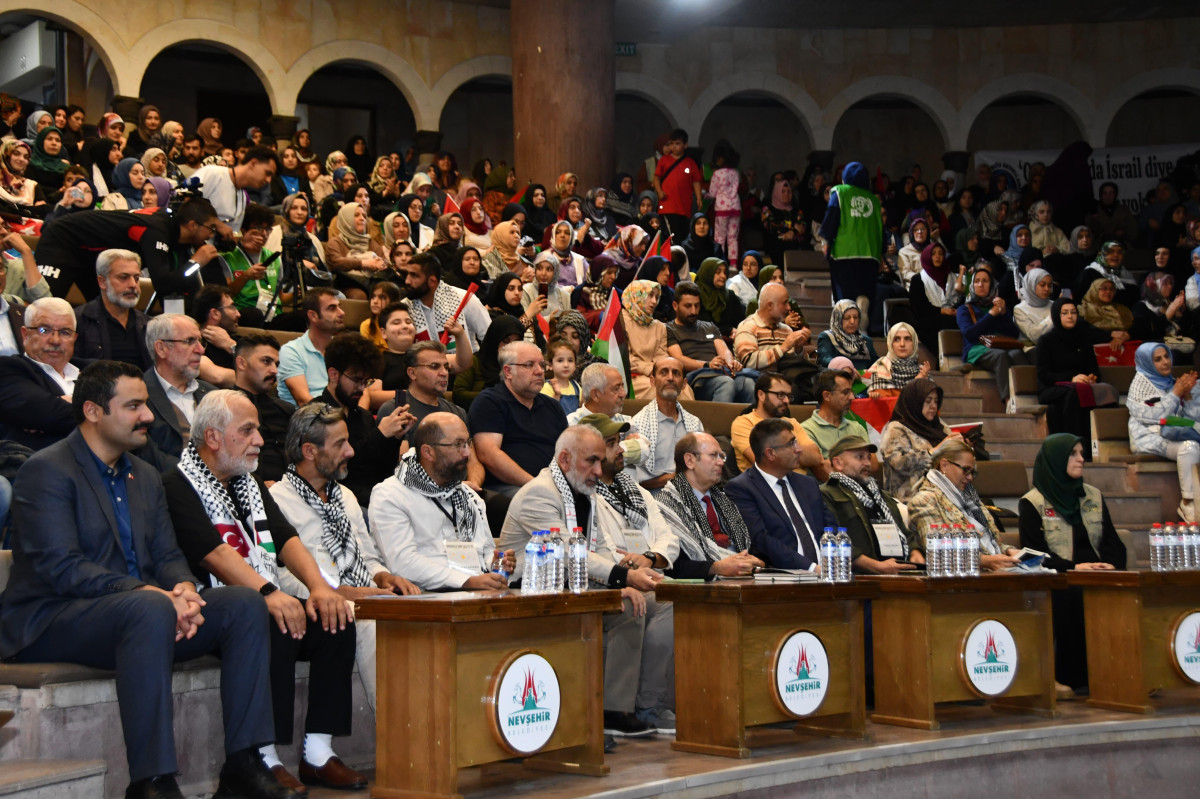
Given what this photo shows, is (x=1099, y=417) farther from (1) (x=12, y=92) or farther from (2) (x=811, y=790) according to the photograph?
(1) (x=12, y=92)

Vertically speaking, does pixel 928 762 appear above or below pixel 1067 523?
below

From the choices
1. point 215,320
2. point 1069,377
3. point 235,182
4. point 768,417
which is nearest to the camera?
point 215,320

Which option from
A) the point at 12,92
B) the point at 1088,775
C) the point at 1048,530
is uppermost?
the point at 12,92

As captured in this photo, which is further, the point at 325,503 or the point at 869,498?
the point at 869,498

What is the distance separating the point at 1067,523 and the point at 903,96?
10.3 m

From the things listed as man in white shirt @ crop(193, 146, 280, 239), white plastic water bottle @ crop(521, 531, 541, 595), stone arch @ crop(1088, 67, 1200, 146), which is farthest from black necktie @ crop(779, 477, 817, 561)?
stone arch @ crop(1088, 67, 1200, 146)

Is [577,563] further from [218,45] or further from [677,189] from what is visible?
[218,45]

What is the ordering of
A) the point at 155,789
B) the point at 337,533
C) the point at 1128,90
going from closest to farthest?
the point at 155,789
the point at 337,533
the point at 1128,90

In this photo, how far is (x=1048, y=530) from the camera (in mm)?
5473

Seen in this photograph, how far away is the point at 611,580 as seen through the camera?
413cm

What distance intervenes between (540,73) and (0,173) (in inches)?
204

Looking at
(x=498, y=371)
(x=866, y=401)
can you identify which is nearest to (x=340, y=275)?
(x=498, y=371)

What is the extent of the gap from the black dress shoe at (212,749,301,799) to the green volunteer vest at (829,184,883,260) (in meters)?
7.24

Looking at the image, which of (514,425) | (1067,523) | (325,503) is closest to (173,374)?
(325,503)
